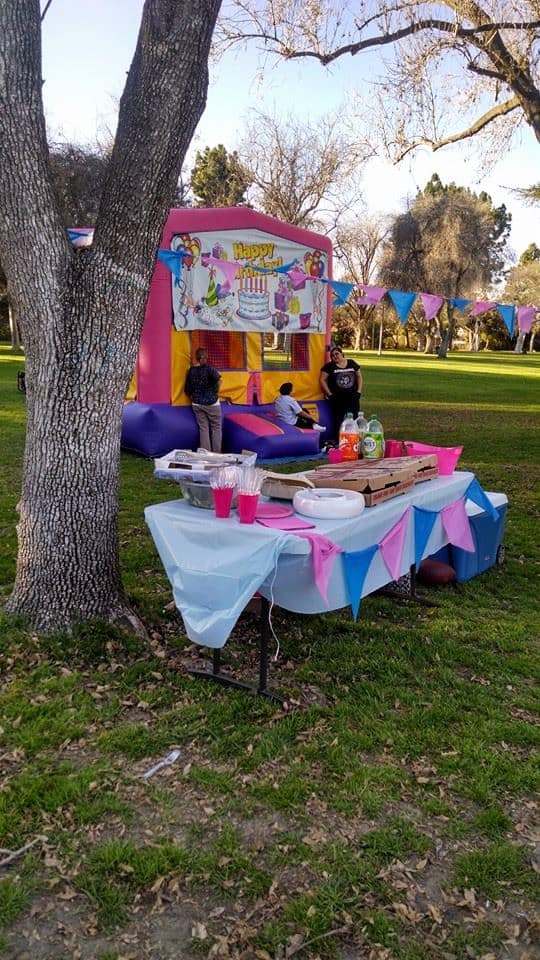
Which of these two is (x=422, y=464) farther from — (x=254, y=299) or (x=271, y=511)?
(x=254, y=299)

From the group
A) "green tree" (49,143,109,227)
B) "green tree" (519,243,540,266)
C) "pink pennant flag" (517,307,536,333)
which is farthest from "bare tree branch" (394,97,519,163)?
"green tree" (519,243,540,266)

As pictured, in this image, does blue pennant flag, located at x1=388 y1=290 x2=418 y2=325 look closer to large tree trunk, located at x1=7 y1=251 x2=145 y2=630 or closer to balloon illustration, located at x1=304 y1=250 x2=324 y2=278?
balloon illustration, located at x1=304 y1=250 x2=324 y2=278

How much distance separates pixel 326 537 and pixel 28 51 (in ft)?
9.41

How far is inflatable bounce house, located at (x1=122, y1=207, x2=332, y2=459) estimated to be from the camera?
31.9 ft

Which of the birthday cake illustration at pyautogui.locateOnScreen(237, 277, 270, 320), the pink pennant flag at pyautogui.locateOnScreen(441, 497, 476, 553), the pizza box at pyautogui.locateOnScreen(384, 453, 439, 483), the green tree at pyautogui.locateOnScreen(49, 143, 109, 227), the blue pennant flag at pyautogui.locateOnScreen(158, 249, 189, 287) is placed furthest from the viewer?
the green tree at pyautogui.locateOnScreen(49, 143, 109, 227)

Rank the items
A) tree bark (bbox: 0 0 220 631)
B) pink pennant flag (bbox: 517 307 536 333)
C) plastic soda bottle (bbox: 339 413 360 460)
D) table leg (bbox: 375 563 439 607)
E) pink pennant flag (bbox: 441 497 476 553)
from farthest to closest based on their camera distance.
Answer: pink pennant flag (bbox: 517 307 536 333) < table leg (bbox: 375 563 439 607) < plastic soda bottle (bbox: 339 413 360 460) < pink pennant flag (bbox: 441 497 476 553) < tree bark (bbox: 0 0 220 631)

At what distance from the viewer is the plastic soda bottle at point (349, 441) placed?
4781 millimetres

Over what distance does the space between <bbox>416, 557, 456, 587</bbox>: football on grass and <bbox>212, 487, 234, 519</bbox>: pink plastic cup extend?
2.39m

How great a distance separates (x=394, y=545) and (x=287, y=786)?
4.93 feet

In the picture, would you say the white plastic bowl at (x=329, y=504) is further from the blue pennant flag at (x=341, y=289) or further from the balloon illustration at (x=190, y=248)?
the blue pennant flag at (x=341, y=289)

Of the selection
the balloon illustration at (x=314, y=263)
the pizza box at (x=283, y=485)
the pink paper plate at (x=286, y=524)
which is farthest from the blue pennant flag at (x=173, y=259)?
the pink paper plate at (x=286, y=524)

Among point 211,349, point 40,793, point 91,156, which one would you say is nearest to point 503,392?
point 211,349

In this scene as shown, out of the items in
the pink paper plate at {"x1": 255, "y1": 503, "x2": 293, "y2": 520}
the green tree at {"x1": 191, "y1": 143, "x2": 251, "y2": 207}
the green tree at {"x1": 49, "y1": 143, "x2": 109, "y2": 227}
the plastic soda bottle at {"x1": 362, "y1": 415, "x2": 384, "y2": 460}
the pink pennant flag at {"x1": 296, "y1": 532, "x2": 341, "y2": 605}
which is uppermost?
the green tree at {"x1": 191, "y1": 143, "x2": 251, "y2": 207}

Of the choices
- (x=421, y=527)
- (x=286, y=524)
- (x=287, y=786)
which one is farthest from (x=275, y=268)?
(x=287, y=786)
